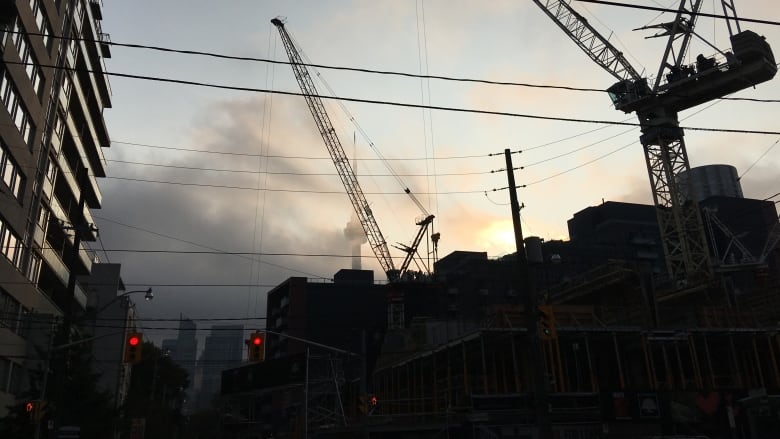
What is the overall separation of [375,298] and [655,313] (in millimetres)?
94535

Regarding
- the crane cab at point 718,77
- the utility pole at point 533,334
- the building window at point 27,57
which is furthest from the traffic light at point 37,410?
the crane cab at point 718,77

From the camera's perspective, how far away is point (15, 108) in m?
38.6

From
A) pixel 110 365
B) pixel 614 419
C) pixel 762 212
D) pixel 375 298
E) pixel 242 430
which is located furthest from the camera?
pixel 762 212

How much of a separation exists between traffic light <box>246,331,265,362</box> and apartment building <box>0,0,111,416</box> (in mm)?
8592

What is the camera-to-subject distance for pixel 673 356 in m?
40.8

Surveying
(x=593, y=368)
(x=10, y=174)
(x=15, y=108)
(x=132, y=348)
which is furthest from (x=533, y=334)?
(x=15, y=108)

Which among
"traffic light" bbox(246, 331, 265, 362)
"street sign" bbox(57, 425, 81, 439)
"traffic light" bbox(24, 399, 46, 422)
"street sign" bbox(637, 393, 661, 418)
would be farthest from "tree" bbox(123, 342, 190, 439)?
"street sign" bbox(637, 393, 661, 418)

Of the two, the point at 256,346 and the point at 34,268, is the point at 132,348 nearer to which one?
the point at 256,346

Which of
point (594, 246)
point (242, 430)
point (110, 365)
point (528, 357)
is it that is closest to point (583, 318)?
point (528, 357)

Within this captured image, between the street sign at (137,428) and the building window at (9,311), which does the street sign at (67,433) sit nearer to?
the building window at (9,311)

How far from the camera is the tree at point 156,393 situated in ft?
230

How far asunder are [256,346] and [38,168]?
26.9 meters

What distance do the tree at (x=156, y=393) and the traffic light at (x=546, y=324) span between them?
5100cm

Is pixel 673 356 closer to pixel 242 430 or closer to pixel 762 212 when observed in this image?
pixel 242 430
